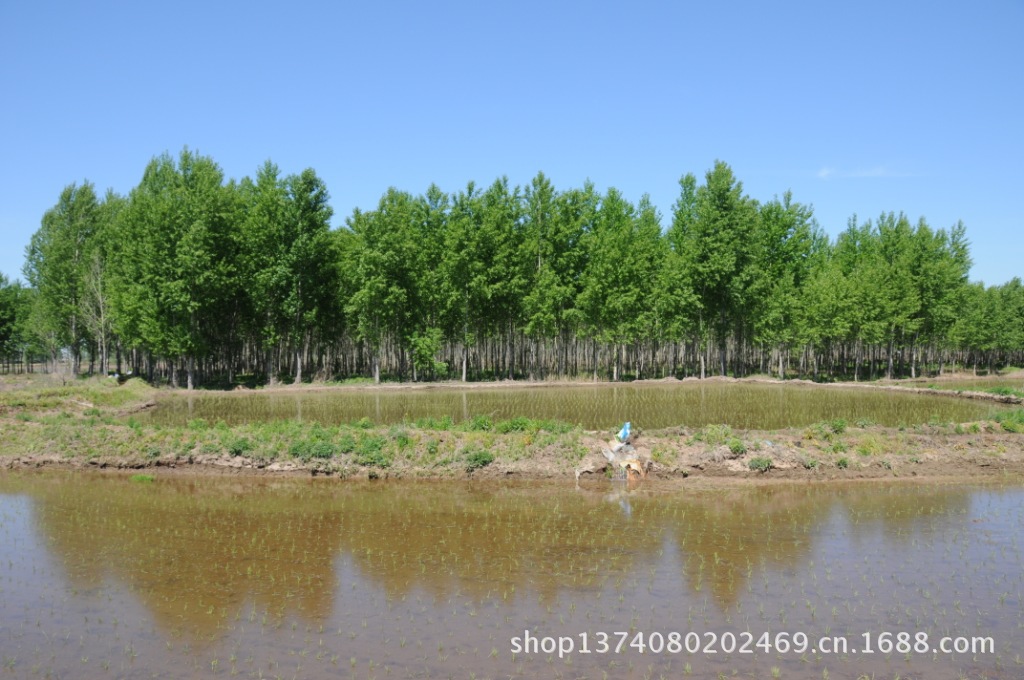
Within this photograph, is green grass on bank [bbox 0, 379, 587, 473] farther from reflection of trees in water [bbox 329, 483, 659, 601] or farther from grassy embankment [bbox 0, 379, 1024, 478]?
reflection of trees in water [bbox 329, 483, 659, 601]

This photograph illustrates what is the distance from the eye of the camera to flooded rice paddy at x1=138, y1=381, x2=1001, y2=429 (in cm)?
3344

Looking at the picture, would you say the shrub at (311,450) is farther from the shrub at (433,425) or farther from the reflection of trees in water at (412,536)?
the shrub at (433,425)

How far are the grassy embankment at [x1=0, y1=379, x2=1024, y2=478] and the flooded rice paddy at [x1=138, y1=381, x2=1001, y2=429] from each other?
468 centimetres

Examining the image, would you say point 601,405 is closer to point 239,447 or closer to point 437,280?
point 239,447

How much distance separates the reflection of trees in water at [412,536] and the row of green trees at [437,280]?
121 ft

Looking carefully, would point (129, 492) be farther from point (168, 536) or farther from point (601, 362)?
point (601, 362)

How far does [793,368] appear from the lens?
285 ft

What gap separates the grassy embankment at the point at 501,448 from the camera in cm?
2341

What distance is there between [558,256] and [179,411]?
120ft

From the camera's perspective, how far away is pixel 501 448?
24344mm

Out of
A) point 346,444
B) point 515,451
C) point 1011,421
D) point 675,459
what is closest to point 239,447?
point 346,444

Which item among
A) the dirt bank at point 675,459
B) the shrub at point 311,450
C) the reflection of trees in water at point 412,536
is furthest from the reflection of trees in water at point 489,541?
the shrub at point 311,450

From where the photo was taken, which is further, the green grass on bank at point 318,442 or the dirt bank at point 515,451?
the green grass on bank at point 318,442

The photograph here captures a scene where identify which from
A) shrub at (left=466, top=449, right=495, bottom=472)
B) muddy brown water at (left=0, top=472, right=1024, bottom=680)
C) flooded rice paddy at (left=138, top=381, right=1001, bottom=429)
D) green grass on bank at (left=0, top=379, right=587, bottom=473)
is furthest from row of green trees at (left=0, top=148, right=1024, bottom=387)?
muddy brown water at (left=0, top=472, right=1024, bottom=680)
